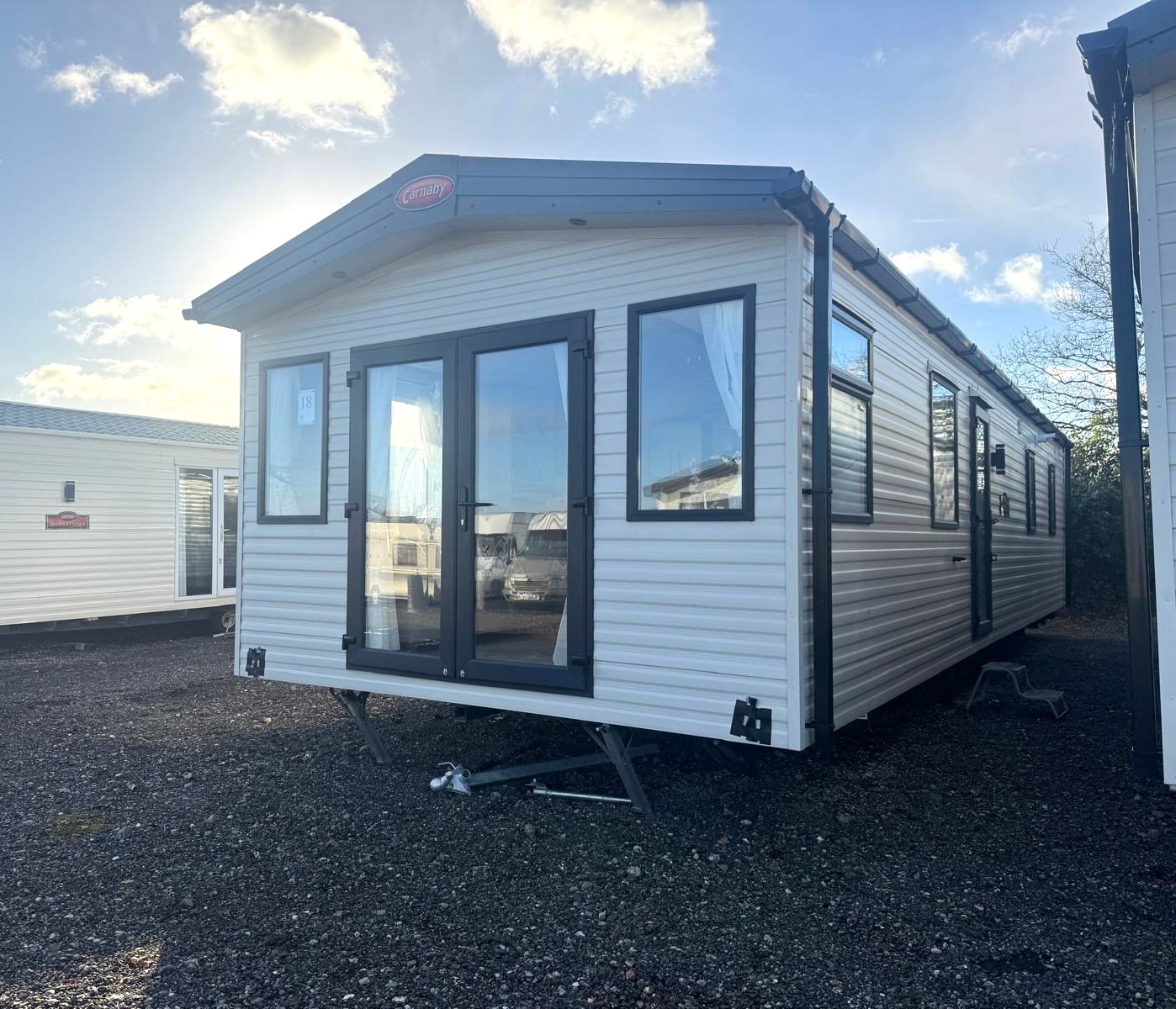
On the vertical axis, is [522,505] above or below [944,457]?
below

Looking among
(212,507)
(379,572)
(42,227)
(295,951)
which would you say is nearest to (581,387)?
(379,572)

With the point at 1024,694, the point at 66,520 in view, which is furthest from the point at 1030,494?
the point at 66,520

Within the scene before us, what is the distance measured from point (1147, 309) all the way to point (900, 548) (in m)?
2.52

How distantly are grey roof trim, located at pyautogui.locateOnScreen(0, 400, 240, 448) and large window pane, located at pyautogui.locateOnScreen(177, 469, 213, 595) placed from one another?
53 centimetres

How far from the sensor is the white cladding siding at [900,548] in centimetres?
416

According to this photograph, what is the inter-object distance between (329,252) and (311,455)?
1.21 meters

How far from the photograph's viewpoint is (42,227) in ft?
26.7

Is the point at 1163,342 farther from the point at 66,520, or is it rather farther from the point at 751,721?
the point at 66,520

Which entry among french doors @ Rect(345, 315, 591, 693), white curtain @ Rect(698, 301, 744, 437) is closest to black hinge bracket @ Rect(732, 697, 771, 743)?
french doors @ Rect(345, 315, 591, 693)

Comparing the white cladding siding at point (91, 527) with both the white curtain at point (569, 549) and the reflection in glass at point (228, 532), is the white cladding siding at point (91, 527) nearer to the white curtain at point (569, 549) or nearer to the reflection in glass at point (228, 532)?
the reflection in glass at point (228, 532)

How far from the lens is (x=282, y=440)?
17.3 ft

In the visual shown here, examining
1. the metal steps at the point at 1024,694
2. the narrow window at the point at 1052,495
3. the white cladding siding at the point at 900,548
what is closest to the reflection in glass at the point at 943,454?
the white cladding siding at the point at 900,548

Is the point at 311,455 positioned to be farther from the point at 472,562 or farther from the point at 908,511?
the point at 908,511

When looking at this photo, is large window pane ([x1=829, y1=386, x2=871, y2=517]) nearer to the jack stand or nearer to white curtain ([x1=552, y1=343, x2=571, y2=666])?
white curtain ([x1=552, y1=343, x2=571, y2=666])
